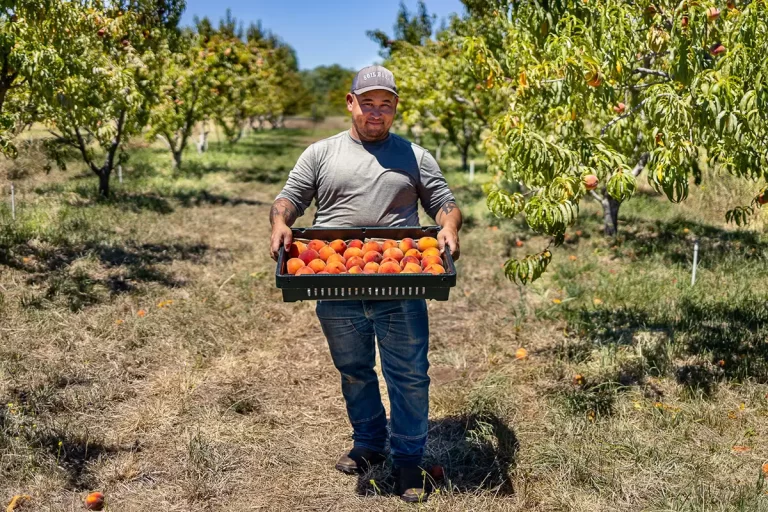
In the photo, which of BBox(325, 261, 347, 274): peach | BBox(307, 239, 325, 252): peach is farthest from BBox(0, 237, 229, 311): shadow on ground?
BBox(325, 261, 347, 274): peach

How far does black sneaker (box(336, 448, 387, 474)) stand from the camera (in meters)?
3.55

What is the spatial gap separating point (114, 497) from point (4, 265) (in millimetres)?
4391

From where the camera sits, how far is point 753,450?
3.53m

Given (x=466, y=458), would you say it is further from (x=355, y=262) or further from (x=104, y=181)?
(x=104, y=181)

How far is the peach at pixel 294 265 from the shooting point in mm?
2812

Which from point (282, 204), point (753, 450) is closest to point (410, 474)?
point (282, 204)

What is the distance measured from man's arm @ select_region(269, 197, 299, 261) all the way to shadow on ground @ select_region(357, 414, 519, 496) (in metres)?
1.27

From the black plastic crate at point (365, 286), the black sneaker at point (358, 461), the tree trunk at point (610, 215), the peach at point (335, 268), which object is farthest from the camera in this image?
the tree trunk at point (610, 215)

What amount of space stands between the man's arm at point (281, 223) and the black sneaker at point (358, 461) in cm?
125

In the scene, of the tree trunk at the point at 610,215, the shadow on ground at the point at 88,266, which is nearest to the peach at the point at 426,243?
the shadow on ground at the point at 88,266

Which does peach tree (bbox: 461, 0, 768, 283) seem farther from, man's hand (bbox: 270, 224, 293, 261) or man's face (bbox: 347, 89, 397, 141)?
man's hand (bbox: 270, 224, 293, 261)

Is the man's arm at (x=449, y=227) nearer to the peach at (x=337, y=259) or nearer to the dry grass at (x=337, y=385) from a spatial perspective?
the peach at (x=337, y=259)

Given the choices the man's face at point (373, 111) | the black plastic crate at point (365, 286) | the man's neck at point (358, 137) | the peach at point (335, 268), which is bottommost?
the black plastic crate at point (365, 286)

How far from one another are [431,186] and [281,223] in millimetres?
760
